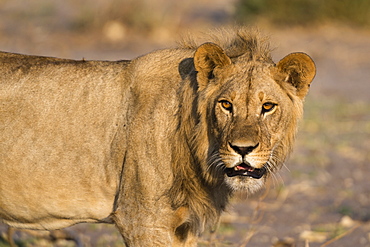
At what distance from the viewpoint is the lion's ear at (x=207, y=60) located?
369 centimetres

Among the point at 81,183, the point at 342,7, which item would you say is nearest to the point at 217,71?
the point at 81,183

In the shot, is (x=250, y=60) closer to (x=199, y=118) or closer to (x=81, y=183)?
(x=199, y=118)

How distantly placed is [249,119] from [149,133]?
616mm

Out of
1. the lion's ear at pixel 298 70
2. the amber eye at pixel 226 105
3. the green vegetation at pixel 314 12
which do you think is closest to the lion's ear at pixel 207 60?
the amber eye at pixel 226 105

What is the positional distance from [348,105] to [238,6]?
720 centimetres

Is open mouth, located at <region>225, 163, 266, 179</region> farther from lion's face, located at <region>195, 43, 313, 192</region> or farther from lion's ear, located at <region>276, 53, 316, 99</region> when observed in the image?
lion's ear, located at <region>276, 53, 316, 99</region>

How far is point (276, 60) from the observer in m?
11.7

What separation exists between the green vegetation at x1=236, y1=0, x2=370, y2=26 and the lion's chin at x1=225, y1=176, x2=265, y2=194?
44.1ft

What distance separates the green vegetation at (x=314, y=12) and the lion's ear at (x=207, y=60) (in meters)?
13.3

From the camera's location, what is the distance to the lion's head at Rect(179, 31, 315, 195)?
11.6 ft

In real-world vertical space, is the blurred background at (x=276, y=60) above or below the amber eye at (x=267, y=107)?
above

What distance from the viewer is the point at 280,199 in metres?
7.50

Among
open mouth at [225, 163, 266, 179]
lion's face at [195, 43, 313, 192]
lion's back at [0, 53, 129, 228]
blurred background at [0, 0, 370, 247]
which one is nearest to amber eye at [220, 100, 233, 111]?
lion's face at [195, 43, 313, 192]

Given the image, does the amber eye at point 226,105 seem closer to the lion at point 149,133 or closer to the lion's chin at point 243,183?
the lion at point 149,133
